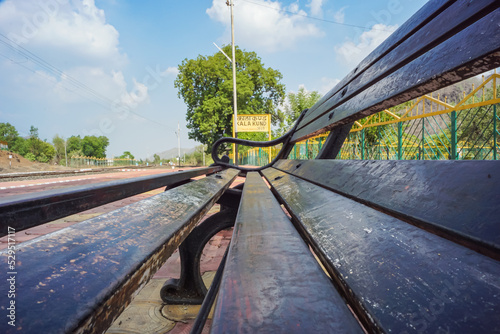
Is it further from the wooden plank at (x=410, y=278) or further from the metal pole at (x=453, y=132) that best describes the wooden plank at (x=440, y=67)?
the metal pole at (x=453, y=132)

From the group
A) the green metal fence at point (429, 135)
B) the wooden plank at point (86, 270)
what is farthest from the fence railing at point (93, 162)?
the wooden plank at point (86, 270)

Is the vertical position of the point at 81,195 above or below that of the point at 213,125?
below

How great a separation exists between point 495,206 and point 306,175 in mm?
970

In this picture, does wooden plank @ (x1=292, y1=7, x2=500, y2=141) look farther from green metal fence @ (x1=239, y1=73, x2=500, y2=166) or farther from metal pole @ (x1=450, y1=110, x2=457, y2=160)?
metal pole @ (x1=450, y1=110, x2=457, y2=160)

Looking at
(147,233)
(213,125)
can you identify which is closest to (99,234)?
(147,233)

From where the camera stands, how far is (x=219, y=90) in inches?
908

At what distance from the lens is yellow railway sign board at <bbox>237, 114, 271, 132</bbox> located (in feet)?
47.2

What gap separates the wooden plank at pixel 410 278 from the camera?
26 cm

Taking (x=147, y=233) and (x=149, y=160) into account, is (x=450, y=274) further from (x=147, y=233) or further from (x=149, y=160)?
(x=149, y=160)

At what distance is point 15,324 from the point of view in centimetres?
25

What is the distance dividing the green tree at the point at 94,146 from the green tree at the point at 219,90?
6026 cm

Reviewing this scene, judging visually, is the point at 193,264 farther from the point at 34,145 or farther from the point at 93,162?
the point at 34,145

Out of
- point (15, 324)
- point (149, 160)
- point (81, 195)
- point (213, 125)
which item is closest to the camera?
point (15, 324)

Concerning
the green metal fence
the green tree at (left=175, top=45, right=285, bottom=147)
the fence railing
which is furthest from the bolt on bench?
the fence railing
